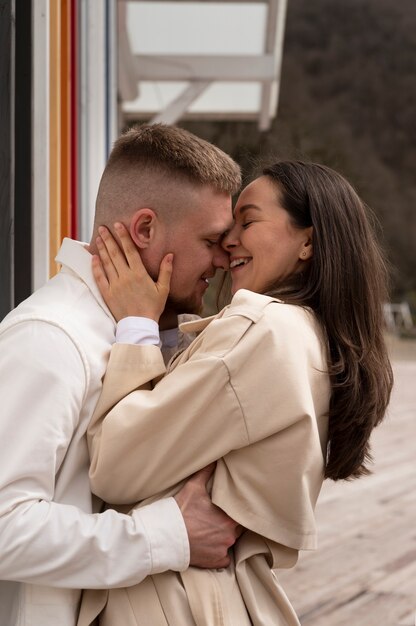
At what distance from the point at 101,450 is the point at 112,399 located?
9 centimetres

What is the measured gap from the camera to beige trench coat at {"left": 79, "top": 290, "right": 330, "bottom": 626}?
159cm

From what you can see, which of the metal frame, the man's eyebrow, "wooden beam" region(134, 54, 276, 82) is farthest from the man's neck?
"wooden beam" region(134, 54, 276, 82)

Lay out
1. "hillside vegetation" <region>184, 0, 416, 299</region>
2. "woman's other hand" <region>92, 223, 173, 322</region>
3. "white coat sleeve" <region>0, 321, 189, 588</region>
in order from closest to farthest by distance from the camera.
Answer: "white coat sleeve" <region>0, 321, 189, 588</region> < "woman's other hand" <region>92, 223, 173, 322</region> < "hillside vegetation" <region>184, 0, 416, 299</region>

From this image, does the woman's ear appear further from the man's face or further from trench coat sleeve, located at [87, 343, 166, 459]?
trench coat sleeve, located at [87, 343, 166, 459]

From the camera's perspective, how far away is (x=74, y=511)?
156cm

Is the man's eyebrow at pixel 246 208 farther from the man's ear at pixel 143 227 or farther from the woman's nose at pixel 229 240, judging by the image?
the man's ear at pixel 143 227

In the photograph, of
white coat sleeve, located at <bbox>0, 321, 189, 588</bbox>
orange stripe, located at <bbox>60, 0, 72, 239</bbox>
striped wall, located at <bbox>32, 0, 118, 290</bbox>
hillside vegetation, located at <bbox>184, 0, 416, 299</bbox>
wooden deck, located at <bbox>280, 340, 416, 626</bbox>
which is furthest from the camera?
hillside vegetation, located at <bbox>184, 0, 416, 299</bbox>

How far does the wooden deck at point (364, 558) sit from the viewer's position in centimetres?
372

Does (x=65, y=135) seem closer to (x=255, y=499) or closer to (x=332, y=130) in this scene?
(x=255, y=499)

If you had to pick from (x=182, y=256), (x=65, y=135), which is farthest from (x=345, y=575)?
(x=182, y=256)

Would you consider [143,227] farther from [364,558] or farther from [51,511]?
[364,558]

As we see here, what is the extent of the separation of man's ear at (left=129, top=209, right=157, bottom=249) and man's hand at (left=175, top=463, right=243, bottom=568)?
452 mm

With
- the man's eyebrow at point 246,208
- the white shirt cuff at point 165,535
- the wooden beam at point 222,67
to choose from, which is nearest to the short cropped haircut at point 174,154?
the man's eyebrow at point 246,208

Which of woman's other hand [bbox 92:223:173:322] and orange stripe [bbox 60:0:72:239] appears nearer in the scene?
woman's other hand [bbox 92:223:173:322]
